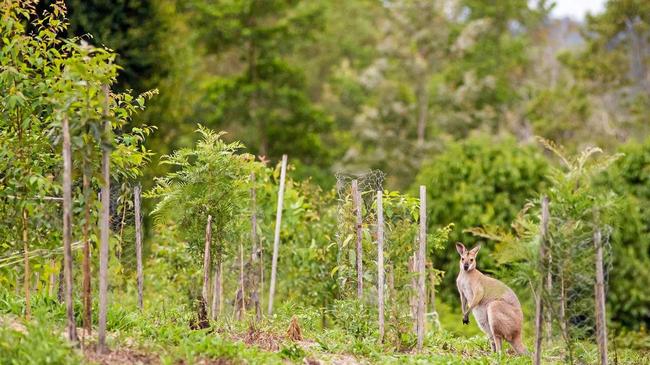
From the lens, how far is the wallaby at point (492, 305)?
11.5m

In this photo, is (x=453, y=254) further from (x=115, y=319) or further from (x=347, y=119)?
(x=347, y=119)

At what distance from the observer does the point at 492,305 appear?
38.1 feet

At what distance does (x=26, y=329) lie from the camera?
983 cm

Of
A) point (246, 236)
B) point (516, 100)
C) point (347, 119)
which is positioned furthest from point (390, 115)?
point (246, 236)

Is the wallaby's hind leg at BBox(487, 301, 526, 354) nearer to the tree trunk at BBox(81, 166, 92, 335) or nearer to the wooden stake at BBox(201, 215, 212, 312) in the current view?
the wooden stake at BBox(201, 215, 212, 312)

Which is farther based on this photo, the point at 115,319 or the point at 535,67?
the point at 535,67

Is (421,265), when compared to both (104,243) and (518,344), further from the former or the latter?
(104,243)

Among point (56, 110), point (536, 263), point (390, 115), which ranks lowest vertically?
point (536, 263)

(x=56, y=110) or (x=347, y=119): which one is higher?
(x=347, y=119)

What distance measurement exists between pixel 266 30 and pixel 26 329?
22.8 meters

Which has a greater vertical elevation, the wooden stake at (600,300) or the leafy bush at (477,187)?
the leafy bush at (477,187)

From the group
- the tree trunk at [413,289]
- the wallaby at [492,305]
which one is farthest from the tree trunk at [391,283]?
the wallaby at [492,305]

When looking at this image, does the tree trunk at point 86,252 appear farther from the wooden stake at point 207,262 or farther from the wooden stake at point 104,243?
the wooden stake at point 207,262

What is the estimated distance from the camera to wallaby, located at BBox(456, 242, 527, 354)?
1154 centimetres
